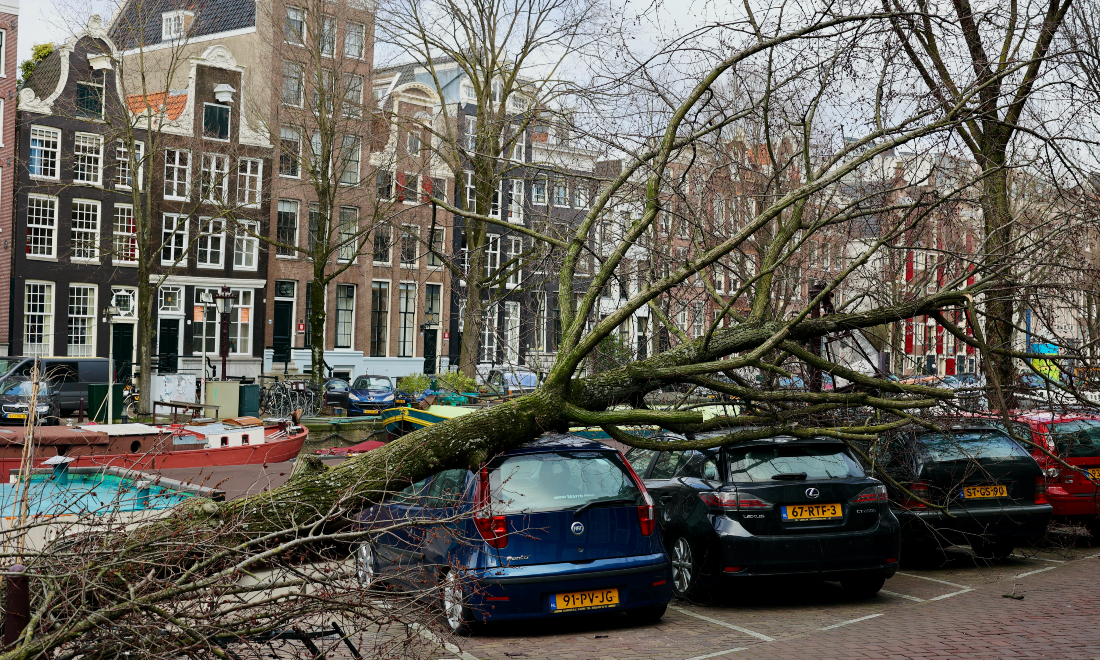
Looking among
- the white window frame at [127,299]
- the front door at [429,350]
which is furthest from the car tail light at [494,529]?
the front door at [429,350]

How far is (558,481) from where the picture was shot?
26.3 feet

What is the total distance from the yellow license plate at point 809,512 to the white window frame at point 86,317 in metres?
38.0

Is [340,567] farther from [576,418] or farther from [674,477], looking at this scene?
[674,477]

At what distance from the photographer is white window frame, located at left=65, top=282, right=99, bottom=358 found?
40.9m

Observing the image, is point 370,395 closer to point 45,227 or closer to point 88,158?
point 45,227

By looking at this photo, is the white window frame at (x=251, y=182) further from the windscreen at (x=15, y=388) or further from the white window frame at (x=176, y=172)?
the windscreen at (x=15, y=388)

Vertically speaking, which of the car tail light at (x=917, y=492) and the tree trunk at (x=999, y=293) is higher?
the tree trunk at (x=999, y=293)

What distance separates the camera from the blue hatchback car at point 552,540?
7.61 meters

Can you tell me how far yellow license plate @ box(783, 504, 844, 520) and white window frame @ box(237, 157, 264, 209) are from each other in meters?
37.6

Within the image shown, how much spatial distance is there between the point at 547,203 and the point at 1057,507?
696cm

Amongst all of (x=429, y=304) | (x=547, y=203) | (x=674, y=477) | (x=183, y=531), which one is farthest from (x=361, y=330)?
(x=183, y=531)

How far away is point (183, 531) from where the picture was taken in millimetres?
5246

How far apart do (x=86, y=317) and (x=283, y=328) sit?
8.81 meters

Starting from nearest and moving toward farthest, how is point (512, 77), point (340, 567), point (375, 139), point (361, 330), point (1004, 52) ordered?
point (340, 567)
point (1004, 52)
point (512, 77)
point (375, 139)
point (361, 330)
